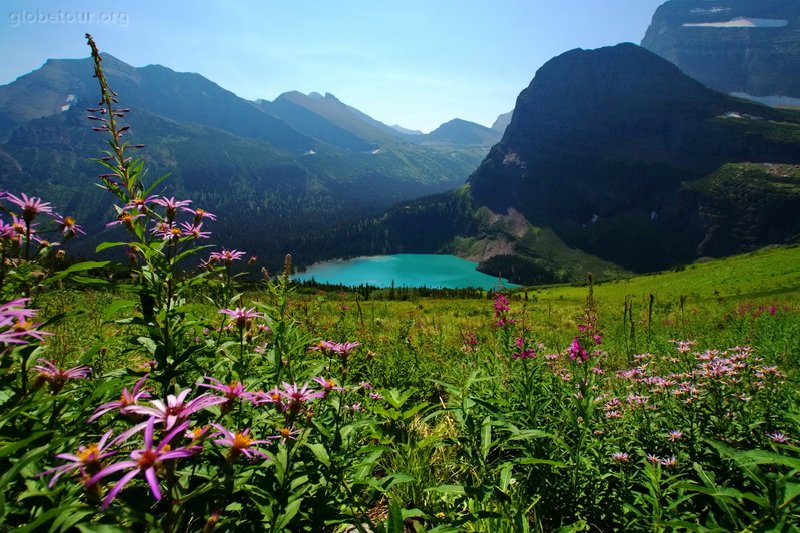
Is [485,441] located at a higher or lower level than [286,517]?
lower

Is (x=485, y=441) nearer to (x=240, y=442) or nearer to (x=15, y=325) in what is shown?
(x=240, y=442)

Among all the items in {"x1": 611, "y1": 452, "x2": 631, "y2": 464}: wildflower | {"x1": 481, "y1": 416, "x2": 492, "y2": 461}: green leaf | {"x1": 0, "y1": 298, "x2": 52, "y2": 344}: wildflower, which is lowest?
{"x1": 611, "y1": 452, "x2": 631, "y2": 464}: wildflower

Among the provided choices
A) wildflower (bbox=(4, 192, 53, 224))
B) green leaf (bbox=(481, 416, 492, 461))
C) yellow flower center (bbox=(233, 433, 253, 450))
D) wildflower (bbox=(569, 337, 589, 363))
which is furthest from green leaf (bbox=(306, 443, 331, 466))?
wildflower (bbox=(569, 337, 589, 363))

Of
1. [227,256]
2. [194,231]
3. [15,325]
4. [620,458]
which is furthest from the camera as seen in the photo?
[227,256]

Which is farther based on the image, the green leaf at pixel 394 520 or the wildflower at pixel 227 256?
the wildflower at pixel 227 256

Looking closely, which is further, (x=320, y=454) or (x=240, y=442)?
(x=320, y=454)

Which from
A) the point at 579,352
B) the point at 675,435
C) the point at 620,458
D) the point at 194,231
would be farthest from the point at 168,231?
the point at 675,435

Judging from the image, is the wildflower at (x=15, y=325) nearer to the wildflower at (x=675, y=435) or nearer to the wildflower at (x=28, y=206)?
the wildflower at (x=28, y=206)

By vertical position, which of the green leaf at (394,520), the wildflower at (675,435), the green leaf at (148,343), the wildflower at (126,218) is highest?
the wildflower at (126,218)

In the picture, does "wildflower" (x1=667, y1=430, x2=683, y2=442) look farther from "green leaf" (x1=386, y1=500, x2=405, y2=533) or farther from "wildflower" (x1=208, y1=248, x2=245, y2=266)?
"wildflower" (x1=208, y1=248, x2=245, y2=266)

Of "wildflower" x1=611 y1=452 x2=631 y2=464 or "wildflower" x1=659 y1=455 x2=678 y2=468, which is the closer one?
"wildflower" x1=659 y1=455 x2=678 y2=468

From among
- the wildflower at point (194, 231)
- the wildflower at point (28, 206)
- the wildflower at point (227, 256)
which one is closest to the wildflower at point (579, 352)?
the wildflower at point (227, 256)

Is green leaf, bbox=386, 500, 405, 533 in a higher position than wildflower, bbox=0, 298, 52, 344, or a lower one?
lower

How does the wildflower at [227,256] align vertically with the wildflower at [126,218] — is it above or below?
below
